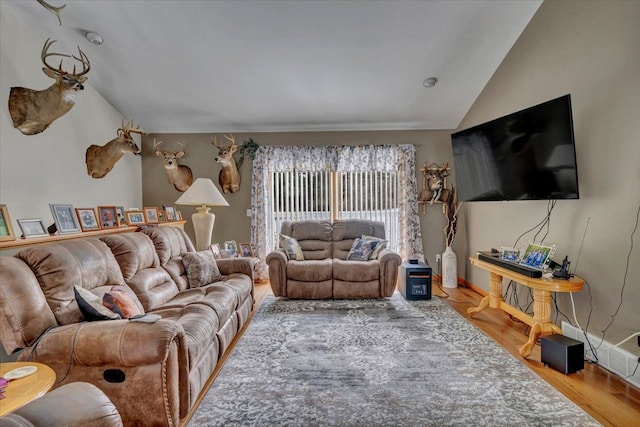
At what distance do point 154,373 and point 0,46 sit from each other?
3.21 metres

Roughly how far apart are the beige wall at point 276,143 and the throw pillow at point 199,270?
6.67ft

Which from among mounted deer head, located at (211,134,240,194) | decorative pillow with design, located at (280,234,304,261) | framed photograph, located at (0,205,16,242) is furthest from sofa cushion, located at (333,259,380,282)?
framed photograph, located at (0,205,16,242)

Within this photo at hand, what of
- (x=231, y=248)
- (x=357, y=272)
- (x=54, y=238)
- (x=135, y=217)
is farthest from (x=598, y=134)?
(x=135, y=217)

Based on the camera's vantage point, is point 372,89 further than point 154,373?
Yes

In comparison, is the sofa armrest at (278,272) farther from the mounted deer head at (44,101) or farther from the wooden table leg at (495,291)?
the mounted deer head at (44,101)

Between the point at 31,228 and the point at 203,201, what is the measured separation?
1.58m

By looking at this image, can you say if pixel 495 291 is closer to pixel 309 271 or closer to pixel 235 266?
pixel 309 271

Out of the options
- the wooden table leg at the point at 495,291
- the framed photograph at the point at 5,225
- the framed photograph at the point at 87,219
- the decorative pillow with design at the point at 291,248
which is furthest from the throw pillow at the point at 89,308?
the wooden table leg at the point at 495,291

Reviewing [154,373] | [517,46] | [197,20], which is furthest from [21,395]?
[517,46]

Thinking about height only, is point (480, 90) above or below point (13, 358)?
above

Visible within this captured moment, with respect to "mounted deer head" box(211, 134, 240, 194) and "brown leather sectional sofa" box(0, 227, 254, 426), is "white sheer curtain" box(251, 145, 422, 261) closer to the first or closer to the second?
"mounted deer head" box(211, 134, 240, 194)

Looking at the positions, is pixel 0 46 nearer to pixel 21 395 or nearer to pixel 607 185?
pixel 21 395

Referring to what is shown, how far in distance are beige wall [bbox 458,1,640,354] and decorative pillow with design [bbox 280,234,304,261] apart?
276 centimetres

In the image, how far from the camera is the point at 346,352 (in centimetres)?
261
